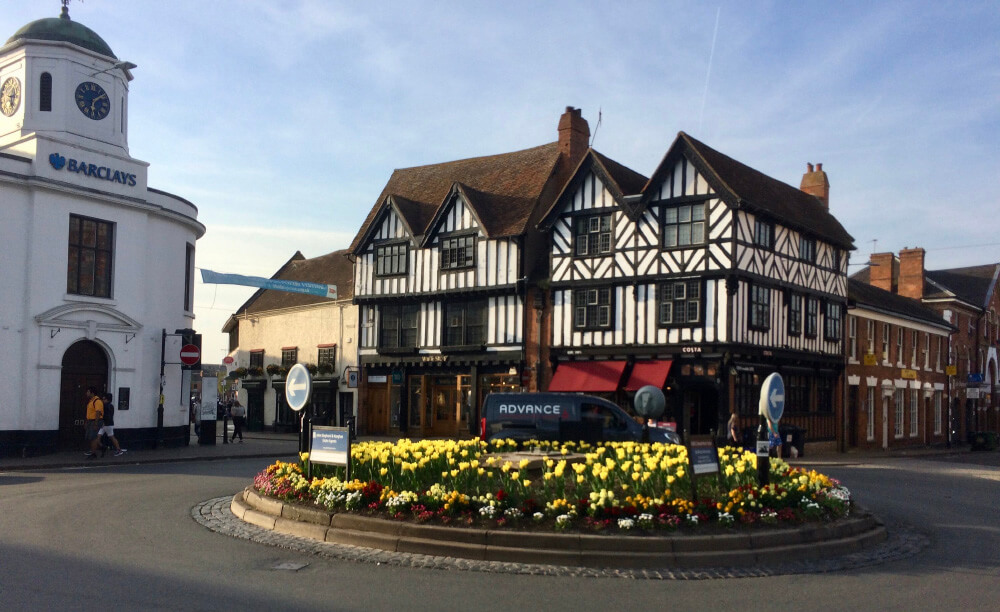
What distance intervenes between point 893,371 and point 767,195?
13357mm

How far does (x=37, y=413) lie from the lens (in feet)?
75.8

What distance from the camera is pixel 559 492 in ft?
35.1

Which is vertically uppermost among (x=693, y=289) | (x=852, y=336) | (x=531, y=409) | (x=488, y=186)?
(x=488, y=186)

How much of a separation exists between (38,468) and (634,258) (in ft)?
64.8

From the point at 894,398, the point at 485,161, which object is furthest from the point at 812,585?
the point at 894,398

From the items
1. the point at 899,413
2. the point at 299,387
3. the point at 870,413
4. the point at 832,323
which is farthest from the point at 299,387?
the point at 899,413

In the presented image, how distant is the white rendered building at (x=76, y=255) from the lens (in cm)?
2305

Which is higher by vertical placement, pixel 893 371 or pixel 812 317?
pixel 812 317

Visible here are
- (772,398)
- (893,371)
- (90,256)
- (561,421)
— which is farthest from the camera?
(893,371)

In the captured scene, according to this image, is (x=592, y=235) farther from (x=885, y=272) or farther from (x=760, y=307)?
(x=885, y=272)

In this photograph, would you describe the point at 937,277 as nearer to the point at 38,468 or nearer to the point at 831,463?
the point at 831,463

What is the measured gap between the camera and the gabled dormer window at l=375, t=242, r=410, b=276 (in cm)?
3819

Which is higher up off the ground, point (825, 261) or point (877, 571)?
point (825, 261)

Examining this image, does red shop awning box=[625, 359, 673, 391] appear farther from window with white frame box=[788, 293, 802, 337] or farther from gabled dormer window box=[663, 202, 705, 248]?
window with white frame box=[788, 293, 802, 337]
